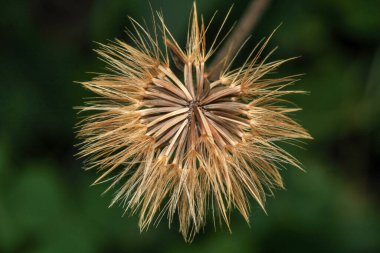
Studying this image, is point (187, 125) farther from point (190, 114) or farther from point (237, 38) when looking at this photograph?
point (237, 38)

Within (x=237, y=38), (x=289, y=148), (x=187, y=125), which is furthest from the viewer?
(x=289, y=148)

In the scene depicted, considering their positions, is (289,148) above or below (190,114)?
below

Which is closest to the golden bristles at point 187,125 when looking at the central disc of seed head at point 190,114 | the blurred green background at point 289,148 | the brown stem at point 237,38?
the central disc of seed head at point 190,114

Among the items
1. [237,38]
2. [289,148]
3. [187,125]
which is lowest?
[289,148]

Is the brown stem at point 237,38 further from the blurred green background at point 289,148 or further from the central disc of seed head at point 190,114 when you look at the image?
the blurred green background at point 289,148

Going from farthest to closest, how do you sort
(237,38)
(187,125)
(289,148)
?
(289,148)
(237,38)
(187,125)

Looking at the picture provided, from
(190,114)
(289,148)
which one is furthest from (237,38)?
(289,148)

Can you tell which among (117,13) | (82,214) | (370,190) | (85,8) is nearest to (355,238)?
(370,190)
